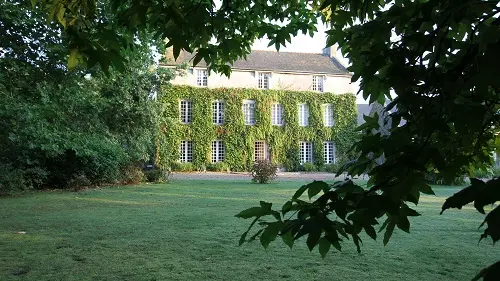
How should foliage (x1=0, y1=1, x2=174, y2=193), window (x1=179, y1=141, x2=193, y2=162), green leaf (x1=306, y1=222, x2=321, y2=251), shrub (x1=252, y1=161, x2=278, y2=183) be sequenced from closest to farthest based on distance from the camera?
green leaf (x1=306, y1=222, x2=321, y2=251)
foliage (x1=0, y1=1, x2=174, y2=193)
shrub (x1=252, y1=161, x2=278, y2=183)
window (x1=179, y1=141, x2=193, y2=162)

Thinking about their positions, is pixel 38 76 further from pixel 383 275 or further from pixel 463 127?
pixel 463 127

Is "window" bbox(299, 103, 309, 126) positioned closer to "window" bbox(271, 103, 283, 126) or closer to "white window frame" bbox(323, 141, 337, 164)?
"window" bbox(271, 103, 283, 126)

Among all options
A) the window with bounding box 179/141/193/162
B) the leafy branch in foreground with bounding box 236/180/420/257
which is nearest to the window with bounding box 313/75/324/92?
the window with bounding box 179/141/193/162

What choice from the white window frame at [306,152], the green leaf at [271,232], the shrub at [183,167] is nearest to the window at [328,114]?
the white window frame at [306,152]

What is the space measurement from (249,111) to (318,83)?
22.0 ft

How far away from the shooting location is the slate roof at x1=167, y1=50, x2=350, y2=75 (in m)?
33.6

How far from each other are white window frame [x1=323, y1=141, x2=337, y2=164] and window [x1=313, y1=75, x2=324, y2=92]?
462 centimetres

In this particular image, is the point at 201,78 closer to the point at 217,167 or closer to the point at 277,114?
the point at 277,114

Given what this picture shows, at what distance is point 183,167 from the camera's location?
30.6 meters

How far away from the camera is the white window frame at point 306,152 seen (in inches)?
1316

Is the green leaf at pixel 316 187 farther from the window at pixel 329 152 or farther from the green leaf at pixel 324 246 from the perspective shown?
the window at pixel 329 152

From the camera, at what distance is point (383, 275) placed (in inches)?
171

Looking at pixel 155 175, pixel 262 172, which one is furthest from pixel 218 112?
pixel 262 172

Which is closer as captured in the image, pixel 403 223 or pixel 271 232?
pixel 271 232
